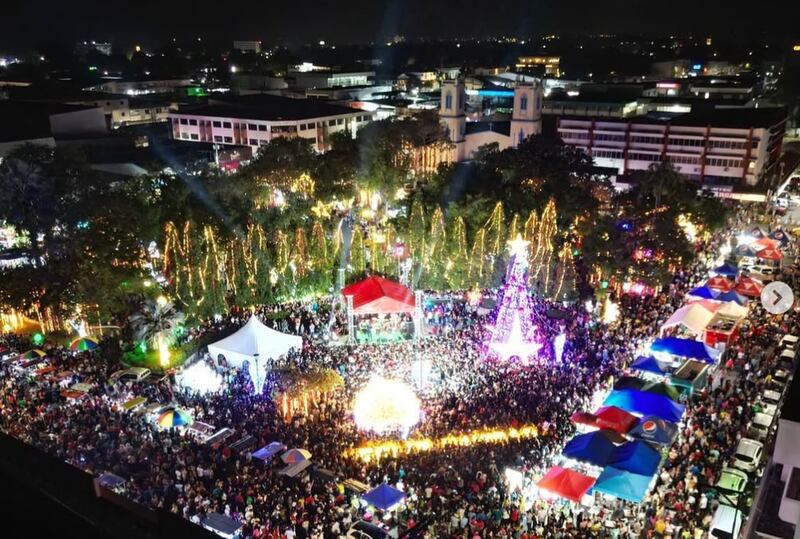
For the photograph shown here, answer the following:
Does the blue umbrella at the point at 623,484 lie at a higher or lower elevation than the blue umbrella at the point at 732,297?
lower

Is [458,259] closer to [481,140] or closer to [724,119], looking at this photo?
[481,140]

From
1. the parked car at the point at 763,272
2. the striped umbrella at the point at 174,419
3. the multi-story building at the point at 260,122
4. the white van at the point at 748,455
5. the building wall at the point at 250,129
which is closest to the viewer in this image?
the white van at the point at 748,455

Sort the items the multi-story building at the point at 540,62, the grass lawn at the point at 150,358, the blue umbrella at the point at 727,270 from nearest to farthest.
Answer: the grass lawn at the point at 150,358 → the blue umbrella at the point at 727,270 → the multi-story building at the point at 540,62

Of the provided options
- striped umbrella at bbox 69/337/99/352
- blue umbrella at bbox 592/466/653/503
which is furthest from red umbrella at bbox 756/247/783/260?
striped umbrella at bbox 69/337/99/352

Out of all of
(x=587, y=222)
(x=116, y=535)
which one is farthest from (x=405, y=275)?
(x=116, y=535)

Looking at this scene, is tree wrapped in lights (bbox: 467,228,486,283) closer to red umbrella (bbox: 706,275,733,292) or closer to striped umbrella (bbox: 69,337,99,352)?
red umbrella (bbox: 706,275,733,292)

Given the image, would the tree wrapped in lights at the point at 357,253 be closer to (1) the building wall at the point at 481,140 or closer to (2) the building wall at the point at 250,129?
(1) the building wall at the point at 481,140

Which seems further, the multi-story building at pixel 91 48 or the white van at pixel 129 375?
the multi-story building at pixel 91 48

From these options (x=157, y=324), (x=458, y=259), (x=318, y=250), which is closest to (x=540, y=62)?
(x=458, y=259)

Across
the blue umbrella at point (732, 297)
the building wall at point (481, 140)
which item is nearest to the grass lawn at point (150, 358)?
the blue umbrella at point (732, 297)
